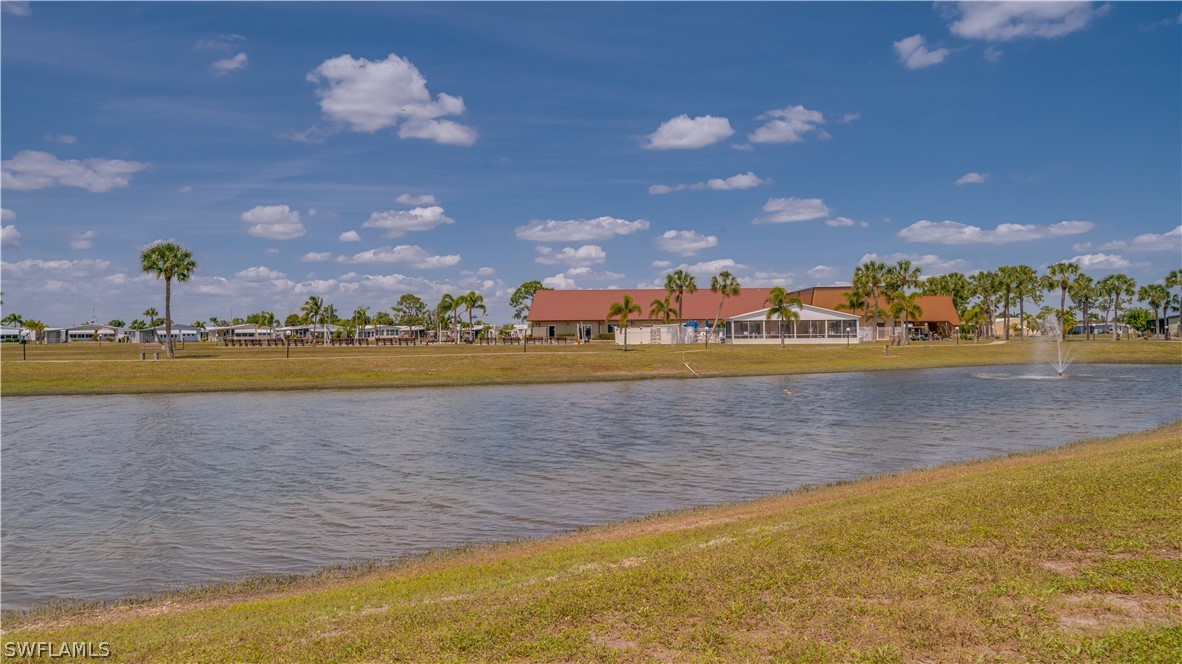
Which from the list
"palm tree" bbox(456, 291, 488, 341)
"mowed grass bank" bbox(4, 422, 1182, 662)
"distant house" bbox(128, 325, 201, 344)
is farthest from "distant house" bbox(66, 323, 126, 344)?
"mowed grass bank" bbox(4, 422, 1182, 662)

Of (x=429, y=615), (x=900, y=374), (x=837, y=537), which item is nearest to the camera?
(x=429, y=615)

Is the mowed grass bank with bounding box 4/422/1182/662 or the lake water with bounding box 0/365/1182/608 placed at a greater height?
the mowed grass bank with bounding box 4/422/1182/662

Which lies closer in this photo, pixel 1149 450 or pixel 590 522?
pixel 590 522

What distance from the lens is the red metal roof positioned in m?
105

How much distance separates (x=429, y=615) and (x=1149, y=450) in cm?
1593

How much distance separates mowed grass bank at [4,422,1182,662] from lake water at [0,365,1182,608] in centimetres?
284

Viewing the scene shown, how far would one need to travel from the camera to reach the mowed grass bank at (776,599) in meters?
6.91

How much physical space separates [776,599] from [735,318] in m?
81.0

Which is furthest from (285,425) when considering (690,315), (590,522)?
(690,315)

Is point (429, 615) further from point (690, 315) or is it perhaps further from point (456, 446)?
point (690, 315)

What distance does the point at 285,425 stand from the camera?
3216cm

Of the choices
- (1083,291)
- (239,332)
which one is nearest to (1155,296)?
(1083,291)

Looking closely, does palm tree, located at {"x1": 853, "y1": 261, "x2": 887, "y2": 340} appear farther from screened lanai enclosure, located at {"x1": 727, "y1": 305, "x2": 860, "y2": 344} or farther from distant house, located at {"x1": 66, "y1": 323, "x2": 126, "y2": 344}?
distant house, located at {"x1": 66, "y1": 323, "x2": 126, "y2": 344}

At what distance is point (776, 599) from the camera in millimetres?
7938
